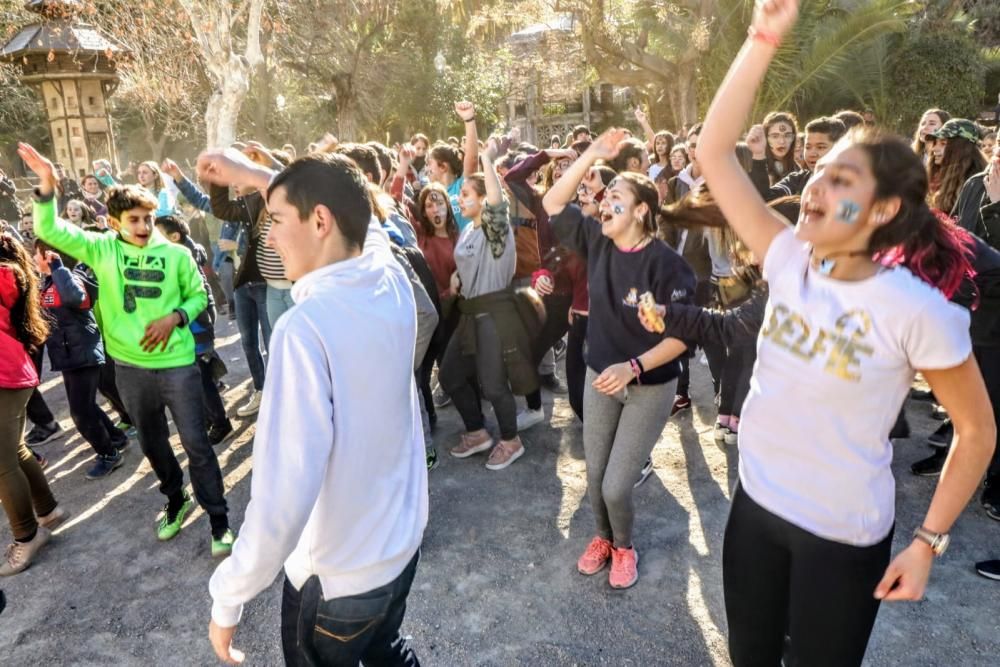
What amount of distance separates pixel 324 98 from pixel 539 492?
2246 cm

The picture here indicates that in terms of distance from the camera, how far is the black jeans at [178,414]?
11.9 ft

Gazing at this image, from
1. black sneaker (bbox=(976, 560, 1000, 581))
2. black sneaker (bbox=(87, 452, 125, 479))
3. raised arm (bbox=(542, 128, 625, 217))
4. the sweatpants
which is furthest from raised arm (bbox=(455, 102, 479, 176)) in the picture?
black sneaker (bbox=(976, 560, 1000, 581))

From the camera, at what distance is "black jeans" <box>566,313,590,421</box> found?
15.7ft

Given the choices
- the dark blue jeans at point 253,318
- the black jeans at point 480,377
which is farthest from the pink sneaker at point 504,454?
the dark blue jeans at point 253,318

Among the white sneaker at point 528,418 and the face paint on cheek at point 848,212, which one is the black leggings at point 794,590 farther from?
the white sneaker at point 528,418

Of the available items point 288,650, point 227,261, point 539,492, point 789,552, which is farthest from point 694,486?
point 227,261

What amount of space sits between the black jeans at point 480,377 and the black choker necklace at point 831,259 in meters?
2.89

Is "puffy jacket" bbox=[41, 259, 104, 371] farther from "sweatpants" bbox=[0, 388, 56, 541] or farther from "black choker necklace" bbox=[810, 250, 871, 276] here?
"black choker necklace" bbox=[810, 250, 871, 276]

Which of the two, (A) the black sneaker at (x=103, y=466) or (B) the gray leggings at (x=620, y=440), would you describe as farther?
(A) the black sneaker at (x=103, y=466)

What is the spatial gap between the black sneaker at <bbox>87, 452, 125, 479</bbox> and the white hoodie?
3.81 m

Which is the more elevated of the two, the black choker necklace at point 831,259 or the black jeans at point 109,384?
the black choker necklace at point 831,259

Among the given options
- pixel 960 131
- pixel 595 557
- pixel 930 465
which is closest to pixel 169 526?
pixel 595 557

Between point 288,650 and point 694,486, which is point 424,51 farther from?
point 288,650

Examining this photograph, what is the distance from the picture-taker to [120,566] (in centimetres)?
376
